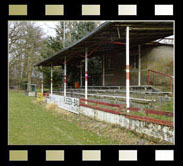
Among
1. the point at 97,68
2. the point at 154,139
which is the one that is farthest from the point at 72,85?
the point at 154,139

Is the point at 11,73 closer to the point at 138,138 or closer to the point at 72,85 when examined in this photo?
the point at 72,85

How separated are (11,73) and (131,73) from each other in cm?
2165

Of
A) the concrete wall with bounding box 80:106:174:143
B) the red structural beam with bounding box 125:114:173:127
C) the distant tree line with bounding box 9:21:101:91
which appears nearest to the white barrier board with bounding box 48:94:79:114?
the concrete wall with bounding box 80:106:174:143

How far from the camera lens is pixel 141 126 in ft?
19.7

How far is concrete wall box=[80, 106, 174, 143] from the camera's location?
16.8 ft

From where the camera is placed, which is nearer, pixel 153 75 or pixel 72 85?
pixel 153 75

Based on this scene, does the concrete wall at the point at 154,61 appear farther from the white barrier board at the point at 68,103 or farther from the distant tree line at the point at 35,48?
the distant tree line at the point at 35,48

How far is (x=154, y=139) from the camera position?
17.8 ft

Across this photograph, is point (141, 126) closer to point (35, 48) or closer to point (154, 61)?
point (154, 61)

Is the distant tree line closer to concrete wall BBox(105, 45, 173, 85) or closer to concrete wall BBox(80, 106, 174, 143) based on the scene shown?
concrete wall BBox(105, 45, 173, 85)

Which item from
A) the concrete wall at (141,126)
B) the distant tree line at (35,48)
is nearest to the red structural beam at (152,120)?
the concrete wall at (141,126)

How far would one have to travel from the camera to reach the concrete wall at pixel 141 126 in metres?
5.11

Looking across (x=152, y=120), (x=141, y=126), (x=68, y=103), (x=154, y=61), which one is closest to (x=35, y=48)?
(x=68, y=103)
